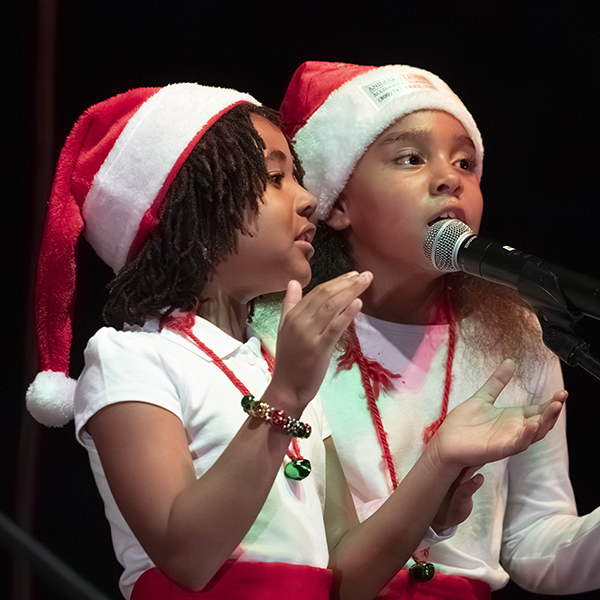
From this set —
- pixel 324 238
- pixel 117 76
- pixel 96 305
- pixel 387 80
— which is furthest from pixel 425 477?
pixel 117 76

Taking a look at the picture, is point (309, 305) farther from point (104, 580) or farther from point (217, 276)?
point (104, 580)

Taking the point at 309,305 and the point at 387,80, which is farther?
the point at 387,80

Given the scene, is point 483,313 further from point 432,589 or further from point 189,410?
point 189,410

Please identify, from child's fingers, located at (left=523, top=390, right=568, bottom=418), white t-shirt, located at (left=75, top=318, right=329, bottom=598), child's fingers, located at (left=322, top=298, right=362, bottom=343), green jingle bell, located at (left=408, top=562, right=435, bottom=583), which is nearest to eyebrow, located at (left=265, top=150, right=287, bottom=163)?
white t-shirt, located at (left=75, top=318, right=329, bottom=598)

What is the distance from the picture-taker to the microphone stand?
3.58 feet

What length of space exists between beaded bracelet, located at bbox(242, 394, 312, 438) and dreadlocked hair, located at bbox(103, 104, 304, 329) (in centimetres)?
35

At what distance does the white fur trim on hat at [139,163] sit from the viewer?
4.69 feet

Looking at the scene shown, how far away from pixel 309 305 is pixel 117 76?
106 cm

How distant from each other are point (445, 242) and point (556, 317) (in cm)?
36

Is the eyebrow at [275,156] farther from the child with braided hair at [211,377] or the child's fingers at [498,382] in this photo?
the child's fingers at [498,382]

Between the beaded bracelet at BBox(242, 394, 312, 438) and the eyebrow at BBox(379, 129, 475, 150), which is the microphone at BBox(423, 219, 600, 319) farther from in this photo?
the beaded bracelet at BBox(242, 394, 312, 438)

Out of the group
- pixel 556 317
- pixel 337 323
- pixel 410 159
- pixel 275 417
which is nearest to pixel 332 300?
pixel 337 323

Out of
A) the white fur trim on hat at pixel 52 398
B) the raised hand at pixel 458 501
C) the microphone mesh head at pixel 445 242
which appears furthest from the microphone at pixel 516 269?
the white fur trim on hat at pixel 52 398

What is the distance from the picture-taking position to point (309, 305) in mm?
1133
